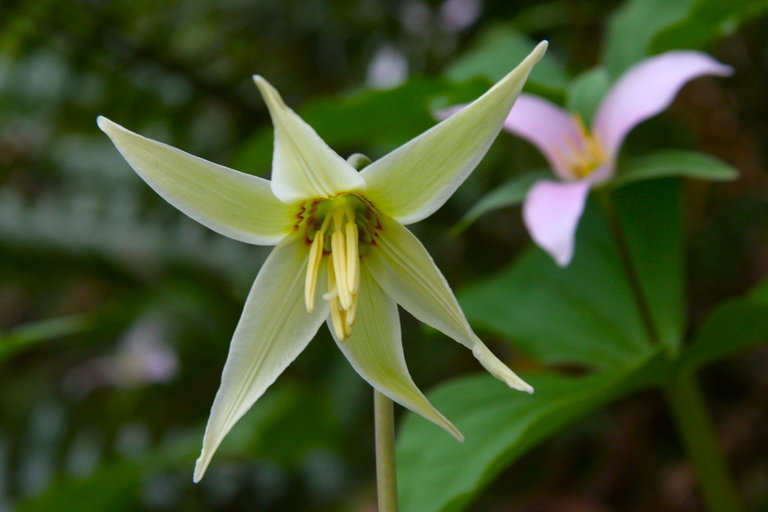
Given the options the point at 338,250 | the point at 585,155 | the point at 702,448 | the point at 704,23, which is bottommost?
the point at 702,448

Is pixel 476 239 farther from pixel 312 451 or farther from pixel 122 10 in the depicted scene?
pixel 122 10

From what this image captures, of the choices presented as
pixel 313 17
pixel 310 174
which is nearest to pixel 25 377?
pixel 313 17

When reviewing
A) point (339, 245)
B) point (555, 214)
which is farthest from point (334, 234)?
point (555, 214)

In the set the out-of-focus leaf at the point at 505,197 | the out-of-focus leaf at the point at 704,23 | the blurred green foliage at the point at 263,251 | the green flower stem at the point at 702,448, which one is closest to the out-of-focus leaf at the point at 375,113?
the blurred green foliage at the point at 263,251

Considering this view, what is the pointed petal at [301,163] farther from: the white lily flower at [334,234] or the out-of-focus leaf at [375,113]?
the out-of-focus leaf at [375,113]

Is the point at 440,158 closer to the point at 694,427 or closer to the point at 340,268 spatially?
the point at 340,268

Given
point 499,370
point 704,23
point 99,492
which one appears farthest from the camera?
point 99,492
